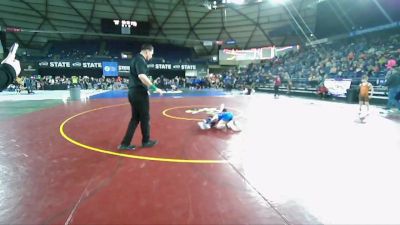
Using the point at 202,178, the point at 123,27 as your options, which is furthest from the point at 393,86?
the point at 123,27

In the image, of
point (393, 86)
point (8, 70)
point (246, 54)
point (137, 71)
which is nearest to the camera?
point (8, 70)

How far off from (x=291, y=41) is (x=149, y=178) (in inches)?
1488

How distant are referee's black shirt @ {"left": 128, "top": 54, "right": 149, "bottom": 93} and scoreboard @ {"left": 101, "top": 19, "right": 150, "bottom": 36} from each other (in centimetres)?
3286

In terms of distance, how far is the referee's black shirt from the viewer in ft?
14.8

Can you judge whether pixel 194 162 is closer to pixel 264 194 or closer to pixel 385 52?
pixel 264 194

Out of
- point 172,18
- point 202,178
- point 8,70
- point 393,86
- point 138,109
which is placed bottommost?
point 202,178

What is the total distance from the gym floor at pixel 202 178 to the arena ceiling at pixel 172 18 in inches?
1050

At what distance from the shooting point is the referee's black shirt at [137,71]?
452cm

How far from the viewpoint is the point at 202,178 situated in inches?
133

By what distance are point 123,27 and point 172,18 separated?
21.5ft

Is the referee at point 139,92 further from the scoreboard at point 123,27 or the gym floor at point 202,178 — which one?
the scoreboard at point 123,27

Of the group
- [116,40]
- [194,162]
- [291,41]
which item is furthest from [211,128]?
[116,40]

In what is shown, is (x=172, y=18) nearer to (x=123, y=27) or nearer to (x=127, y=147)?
(x=123, y=27)

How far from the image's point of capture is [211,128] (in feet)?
21.9
